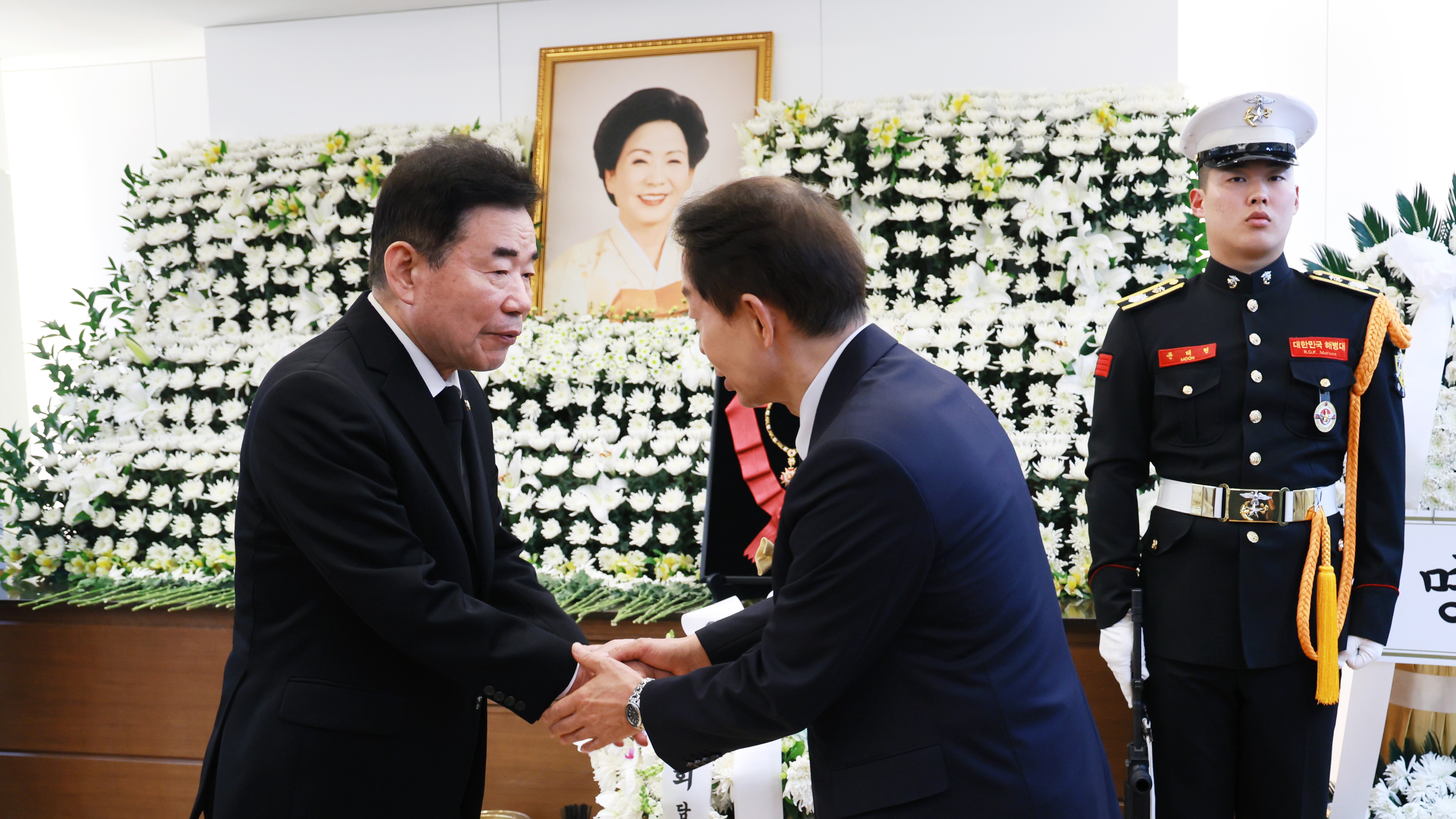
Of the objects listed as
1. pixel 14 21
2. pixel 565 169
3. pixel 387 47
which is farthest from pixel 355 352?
pixel 14 21

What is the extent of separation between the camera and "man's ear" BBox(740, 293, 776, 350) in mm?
1515

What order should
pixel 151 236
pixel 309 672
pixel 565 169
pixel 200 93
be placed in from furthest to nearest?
pixel 200 93 < pixel 565 169 < pixel 151 236 < pixel 309 672

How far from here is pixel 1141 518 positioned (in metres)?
3.32

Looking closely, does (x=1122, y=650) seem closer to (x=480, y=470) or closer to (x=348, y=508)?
(x=480, y=470)

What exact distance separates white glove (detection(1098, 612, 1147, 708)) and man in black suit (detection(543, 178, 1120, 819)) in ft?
3.19

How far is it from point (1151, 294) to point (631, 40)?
3.17 m

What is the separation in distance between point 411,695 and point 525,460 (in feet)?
6.22

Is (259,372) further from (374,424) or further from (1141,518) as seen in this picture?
(1141,518)

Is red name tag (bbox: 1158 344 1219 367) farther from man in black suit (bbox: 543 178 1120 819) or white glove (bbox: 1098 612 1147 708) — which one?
man in black suit (bbox: 543 178 1120 819)

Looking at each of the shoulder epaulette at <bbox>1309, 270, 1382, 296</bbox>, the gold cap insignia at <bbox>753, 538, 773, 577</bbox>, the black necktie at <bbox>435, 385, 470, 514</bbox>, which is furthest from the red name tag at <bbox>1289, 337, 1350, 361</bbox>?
the black necktie at <bbox>435, 385, 470, 514</bbox>

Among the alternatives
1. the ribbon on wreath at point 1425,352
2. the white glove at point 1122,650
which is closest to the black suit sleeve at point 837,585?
the white glove at point 1122,650

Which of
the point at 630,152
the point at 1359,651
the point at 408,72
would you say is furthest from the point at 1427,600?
the point at 408,72

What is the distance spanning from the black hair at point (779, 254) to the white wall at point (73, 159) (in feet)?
19.6

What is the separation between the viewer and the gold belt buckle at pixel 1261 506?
93.7 inches
